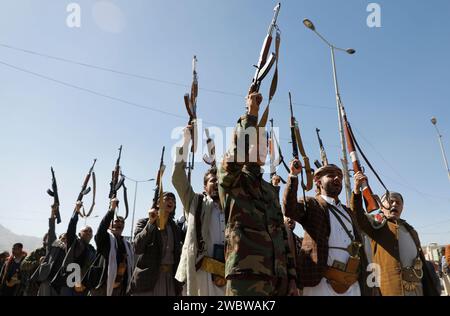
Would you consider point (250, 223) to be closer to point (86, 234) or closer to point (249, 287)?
point (249, 287)

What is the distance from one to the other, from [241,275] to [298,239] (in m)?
3.77

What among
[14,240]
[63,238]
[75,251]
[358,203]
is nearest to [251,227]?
[358,203]

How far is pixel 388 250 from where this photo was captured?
4.50 m

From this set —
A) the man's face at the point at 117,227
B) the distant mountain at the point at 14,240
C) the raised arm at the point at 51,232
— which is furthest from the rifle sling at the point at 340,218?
the distant mountain at the point at 14,240

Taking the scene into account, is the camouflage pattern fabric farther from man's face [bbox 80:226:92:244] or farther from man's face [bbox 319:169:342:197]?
man's face [bbox 80:226:92:244]

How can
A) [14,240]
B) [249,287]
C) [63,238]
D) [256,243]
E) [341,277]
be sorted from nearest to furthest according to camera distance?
[249,287] < [256,243] < [341,277] < [63,238] < [14,240]

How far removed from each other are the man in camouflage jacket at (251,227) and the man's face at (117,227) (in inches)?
151

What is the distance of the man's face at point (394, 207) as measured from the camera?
4.88 meters

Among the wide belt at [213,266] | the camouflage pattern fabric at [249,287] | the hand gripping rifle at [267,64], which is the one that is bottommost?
the camouflage pattern fabric at [249,287]

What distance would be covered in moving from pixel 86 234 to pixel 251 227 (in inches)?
212

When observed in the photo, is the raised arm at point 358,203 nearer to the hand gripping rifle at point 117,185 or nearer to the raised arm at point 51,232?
the hand gripping rifle at point 117,185
